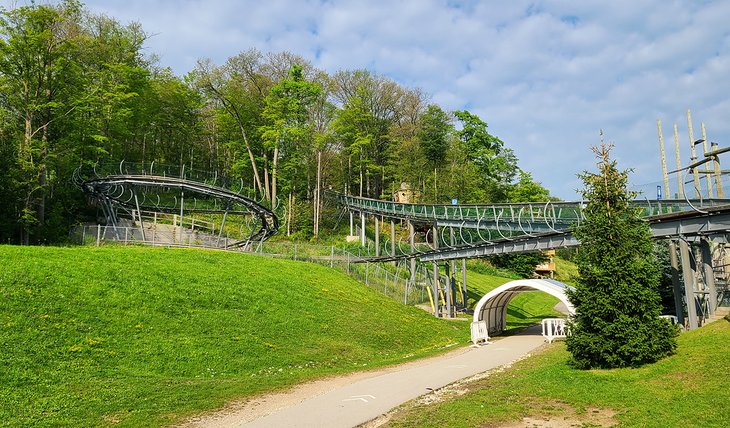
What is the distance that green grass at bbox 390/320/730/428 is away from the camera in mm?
8703

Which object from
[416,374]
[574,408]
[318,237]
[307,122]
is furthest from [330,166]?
[574,408]

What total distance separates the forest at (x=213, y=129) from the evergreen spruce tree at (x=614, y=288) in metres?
30.4

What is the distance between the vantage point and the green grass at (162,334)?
10906 millimetres

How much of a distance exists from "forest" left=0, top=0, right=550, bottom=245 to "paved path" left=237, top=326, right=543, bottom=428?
25.7 meters

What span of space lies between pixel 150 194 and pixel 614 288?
39.5 meters

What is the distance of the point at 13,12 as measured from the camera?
103ft

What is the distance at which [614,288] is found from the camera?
43.4ft

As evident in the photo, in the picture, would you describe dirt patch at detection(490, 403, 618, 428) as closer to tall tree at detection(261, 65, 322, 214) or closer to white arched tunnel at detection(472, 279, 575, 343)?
white arched tunnel at detection(472, 279, 575, 343)

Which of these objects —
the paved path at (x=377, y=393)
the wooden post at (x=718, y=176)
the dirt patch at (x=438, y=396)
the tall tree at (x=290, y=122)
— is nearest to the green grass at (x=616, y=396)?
the dirt patch at (x=438, y=396)

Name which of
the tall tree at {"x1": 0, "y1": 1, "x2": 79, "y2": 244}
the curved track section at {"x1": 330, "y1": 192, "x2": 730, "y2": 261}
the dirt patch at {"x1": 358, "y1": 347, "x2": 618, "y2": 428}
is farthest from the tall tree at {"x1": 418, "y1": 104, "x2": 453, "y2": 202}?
the dirt patch at {"x1": 358, "y1": 347, "x2": 618, "y2": 428}

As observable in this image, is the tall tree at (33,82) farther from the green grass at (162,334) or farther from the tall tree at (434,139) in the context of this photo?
the tall tree at (434,139)

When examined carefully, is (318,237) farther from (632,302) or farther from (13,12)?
(632,302)

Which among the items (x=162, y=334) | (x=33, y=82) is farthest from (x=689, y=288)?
(x=33, y=82)

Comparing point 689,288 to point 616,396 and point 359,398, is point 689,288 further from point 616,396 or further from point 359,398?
point 359,398
